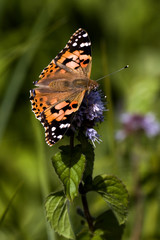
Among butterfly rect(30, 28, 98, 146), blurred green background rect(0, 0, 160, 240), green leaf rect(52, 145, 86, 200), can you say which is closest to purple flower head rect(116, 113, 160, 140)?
blurred green background rect(0, 0, 160, 240)

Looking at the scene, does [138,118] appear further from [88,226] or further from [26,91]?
[88,226]

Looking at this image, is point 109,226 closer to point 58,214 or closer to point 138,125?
point 58,214

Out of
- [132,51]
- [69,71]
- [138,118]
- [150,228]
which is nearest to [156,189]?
[150,228]

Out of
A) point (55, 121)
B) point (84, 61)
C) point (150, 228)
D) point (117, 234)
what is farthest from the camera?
point (150, 228)

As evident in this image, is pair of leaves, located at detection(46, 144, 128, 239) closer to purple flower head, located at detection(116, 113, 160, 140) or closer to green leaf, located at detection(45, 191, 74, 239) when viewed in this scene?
green leaf, located at detection(45, 191, 74, 239)

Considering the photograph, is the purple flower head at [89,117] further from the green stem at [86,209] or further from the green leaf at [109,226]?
the green leaf at [109,226]

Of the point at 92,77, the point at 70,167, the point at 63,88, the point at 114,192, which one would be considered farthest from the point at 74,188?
the point at 92,77
